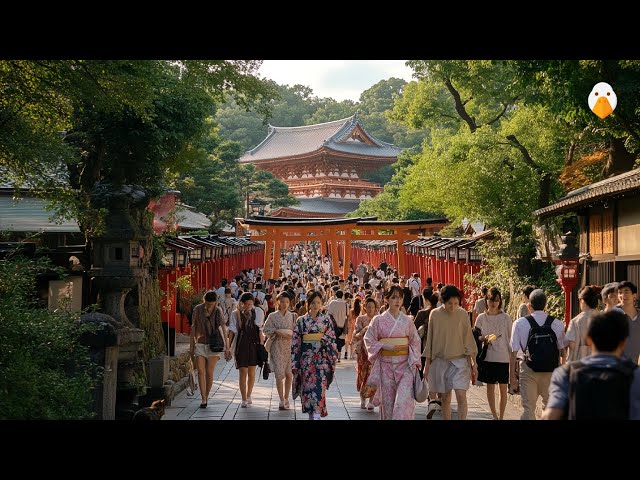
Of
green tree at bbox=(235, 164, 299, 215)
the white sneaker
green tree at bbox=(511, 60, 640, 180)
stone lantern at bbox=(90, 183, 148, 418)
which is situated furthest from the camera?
green tree at bbox=(235, 164, 299, 215)

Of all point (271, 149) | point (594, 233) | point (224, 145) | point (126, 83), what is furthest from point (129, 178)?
point (271, 149)

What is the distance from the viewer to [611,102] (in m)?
10.8

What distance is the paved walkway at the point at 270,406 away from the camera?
10203 millimetres

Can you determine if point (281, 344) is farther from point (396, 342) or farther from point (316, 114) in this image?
point (316, 114)

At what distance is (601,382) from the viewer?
428 centimetres

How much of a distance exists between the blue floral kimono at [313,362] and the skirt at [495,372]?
1674 mm

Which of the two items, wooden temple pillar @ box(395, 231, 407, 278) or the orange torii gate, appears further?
wooden temple pillar @ box(395, 231, 407, 278)

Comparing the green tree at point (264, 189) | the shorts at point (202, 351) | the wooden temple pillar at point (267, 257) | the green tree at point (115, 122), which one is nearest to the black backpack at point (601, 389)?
the green tree at point (115, 122)

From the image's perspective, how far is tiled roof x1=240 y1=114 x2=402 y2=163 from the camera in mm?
67562

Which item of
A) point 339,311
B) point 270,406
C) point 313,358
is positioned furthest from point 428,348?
point 339,311

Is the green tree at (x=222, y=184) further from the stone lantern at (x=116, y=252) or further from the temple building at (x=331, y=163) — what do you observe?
the temple building at (x=331, y=163)

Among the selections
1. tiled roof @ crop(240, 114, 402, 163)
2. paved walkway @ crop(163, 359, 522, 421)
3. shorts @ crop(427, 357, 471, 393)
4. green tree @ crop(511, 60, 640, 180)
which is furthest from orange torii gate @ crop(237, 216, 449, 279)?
tiled roof @ crop(240, 114, 402, 163)

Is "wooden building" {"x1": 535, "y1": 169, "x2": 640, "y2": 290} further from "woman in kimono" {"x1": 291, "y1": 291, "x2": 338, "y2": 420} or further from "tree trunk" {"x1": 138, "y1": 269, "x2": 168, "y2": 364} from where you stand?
"tree trunk" {"x1": 138, "y1": 269, "x2": 168, "y2": 364}

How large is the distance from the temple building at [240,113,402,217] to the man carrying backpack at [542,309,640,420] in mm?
60045
